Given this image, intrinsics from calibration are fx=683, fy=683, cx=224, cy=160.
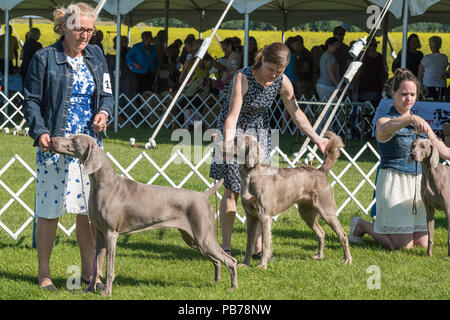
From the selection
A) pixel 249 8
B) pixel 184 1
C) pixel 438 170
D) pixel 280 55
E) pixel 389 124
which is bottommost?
pixel 438 170

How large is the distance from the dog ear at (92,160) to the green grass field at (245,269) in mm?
809

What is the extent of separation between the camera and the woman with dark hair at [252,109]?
4.79 meters

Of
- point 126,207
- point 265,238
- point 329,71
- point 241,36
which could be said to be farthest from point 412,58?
point 241,36

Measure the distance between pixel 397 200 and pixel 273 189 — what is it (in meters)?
1.35

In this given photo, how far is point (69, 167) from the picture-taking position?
4.27 m

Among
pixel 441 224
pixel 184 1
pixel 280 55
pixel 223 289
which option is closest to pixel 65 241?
pixel 223 289

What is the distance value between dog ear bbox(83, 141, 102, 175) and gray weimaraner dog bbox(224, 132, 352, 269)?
3.26ft

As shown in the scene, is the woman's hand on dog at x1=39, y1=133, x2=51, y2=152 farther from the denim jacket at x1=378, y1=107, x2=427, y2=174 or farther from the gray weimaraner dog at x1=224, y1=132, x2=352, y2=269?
the denim jacket at x1=378, y1=107, x2=427, y2=174

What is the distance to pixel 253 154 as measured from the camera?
15.4 feet

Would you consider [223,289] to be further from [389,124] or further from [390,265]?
[389,124]

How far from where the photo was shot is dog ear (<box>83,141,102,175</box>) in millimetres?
3988

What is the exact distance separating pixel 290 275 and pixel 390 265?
0.86m

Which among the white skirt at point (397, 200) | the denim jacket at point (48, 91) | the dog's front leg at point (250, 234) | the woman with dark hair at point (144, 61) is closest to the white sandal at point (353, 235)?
the white skirt at point (397, 200)

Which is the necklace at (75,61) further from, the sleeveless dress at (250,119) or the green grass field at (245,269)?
the green grass field at (245,269)
